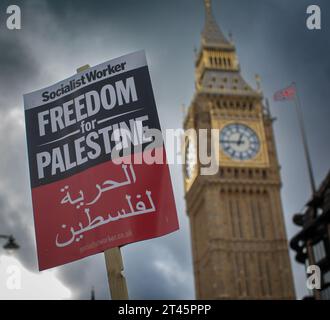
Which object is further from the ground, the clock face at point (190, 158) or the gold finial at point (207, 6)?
the gold finial at point (207, 6)

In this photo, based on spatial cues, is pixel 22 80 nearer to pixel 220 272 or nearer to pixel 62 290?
pixel 62 290

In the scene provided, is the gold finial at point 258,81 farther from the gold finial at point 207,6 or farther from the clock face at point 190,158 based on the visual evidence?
the gold finial at point 207,6

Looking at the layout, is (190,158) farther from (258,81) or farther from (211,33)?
(211,33)

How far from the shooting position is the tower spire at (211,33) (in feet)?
292

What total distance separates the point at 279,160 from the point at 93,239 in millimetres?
74414

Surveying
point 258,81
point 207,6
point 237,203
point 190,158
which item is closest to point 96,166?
point 237,203

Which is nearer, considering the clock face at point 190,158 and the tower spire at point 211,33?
the clock face at point 190,158

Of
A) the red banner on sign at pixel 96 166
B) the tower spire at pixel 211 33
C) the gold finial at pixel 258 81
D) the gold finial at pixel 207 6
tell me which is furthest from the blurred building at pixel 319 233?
the gold finial at pixel 207 6

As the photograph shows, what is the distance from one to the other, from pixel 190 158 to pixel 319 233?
34938 mm

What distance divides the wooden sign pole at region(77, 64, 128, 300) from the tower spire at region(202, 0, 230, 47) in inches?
3313

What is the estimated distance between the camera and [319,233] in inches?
1740

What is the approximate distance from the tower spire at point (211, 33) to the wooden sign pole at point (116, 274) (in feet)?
276

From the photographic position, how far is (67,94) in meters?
7.44

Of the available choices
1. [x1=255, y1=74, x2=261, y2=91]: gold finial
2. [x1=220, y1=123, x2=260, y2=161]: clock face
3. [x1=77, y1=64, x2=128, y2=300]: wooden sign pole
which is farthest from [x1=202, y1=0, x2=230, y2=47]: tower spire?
[x1=77, y1=64, x2=128, y2=300]: wooden sign pole
